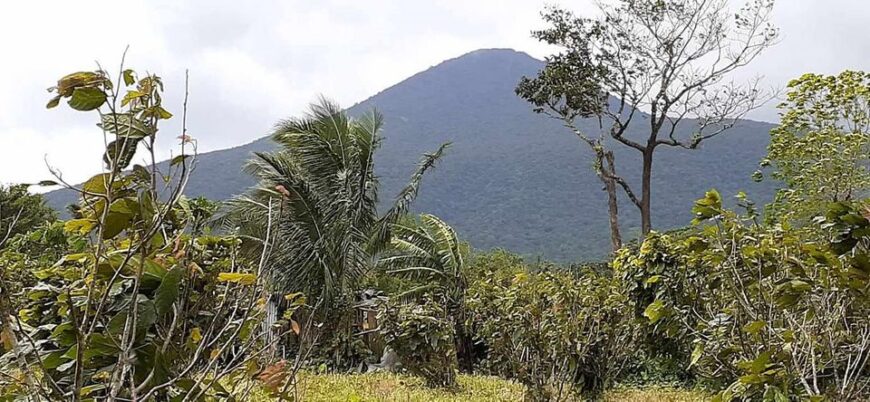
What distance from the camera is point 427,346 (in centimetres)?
795

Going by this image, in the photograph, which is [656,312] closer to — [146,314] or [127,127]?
[146,314]

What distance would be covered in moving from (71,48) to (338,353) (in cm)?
1008

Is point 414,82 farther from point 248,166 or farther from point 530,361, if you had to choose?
point 530,361

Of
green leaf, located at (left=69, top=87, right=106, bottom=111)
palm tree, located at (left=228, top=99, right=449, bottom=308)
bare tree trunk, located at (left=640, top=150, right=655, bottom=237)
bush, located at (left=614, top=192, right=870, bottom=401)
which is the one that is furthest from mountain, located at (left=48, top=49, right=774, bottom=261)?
green leaf, located at (left=69, top=87, right=106, bottom=111)

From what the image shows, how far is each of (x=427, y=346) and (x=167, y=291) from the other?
692cm

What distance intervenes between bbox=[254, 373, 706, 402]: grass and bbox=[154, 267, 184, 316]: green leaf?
4584mm

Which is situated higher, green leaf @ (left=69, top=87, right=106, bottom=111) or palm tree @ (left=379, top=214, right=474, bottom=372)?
green leaf @ (left=69, top=87, right=106, bottom=111)

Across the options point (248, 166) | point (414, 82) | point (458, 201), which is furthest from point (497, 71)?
point (248, 166)

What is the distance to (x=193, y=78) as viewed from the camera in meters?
1.27

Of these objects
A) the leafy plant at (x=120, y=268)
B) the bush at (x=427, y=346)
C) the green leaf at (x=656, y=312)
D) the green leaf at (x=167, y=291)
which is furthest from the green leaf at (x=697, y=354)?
the bush at (x=427, y=346)

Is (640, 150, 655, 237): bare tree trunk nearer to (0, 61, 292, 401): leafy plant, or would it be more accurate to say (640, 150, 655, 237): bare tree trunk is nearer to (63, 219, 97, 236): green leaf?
(0, 61, 292, 401): leafy plant

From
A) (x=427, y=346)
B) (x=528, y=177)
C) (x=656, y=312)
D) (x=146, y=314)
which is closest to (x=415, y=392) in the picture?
(x=427, y=346)

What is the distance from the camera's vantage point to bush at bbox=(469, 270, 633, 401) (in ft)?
18.8

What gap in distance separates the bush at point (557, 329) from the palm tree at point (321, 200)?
5293mm
